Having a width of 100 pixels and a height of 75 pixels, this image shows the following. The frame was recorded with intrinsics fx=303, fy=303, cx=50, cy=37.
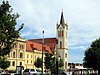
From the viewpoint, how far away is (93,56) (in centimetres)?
8406

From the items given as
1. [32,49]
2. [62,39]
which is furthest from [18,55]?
[62,39]

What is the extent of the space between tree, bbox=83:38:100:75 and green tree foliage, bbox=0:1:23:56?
53.3 meters

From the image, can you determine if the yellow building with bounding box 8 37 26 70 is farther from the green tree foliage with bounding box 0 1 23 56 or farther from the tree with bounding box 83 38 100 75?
the green tree foliage with bounding box 0 1 23 56

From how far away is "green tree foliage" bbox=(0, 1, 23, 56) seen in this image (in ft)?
99.5

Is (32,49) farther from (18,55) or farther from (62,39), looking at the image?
(62,39)

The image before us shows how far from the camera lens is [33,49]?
485 ft

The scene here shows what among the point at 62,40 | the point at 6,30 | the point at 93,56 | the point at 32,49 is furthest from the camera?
the point at 62,40

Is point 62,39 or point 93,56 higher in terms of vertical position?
point 62,39

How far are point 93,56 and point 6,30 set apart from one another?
2207 inches

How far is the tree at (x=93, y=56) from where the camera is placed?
271ft

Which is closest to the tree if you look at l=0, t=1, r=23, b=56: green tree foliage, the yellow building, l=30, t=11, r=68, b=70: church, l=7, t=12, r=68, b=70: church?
l=7, t=12, r=68, b=70: church

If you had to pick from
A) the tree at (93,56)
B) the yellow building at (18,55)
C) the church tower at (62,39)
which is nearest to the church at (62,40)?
the church tower at (62,39)

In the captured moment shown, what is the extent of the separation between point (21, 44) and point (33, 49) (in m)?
25.7

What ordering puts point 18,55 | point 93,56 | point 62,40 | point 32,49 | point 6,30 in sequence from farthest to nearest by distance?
point 62,40, point 32,49, point 18,55, point 93,56, point 6,30
